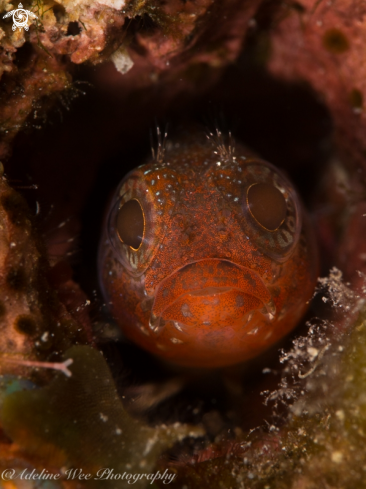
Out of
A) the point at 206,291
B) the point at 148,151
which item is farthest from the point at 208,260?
the point at 148,151

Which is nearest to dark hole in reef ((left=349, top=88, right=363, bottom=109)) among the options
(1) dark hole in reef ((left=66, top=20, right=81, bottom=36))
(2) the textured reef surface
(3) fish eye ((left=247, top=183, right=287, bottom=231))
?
(2) the textured reef surface

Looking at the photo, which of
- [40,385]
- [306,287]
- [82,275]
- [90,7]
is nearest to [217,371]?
[306,287]

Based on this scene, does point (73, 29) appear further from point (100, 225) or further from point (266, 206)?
point (100, 225)

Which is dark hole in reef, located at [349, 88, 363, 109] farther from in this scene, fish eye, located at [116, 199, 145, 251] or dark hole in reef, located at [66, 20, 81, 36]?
dark hole in reef, located at [66, 20, 81, 36]

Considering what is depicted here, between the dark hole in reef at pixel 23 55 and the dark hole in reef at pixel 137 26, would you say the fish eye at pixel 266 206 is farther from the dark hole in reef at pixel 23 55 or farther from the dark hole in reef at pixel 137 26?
the dark hole in reef at pixel 23 55

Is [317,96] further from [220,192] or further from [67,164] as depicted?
[67,164]

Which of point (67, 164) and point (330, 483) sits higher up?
point (67, 164)
